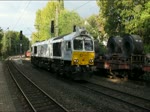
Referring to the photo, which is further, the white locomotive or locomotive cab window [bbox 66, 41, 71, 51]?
locomotive cab window [bbox 66, 41, 71, 51]

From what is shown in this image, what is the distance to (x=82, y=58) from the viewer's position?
21.9 metres

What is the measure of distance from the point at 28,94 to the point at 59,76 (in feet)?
29.8

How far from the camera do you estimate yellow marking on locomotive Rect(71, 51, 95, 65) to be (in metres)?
21.6

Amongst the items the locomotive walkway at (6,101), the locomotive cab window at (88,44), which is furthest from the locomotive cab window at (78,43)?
the locomotive walkway at (6,101)

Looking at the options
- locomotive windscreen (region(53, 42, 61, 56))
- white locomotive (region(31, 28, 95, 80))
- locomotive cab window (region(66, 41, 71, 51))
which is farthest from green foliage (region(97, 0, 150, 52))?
locomotive cab window (region(66, 41, 71, 51))

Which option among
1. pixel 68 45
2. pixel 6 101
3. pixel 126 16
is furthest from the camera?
pixel 126 16

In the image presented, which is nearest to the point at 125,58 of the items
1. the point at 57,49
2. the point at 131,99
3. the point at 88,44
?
the point at 88,44

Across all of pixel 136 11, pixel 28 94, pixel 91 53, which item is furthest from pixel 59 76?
pixel 136 11

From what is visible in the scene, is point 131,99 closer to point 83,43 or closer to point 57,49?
point 83,43

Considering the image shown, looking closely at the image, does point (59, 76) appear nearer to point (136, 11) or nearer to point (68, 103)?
point (68, 103)

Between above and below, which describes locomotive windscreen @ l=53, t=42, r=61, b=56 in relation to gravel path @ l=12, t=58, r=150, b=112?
above

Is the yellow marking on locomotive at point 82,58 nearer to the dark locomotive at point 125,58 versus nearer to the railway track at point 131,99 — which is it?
the dark locomotive at point 125,58

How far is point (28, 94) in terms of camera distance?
16688 mm

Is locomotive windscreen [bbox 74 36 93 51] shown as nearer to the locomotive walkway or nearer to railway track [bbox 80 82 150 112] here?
railway track [bbox 80 82 150 112]
